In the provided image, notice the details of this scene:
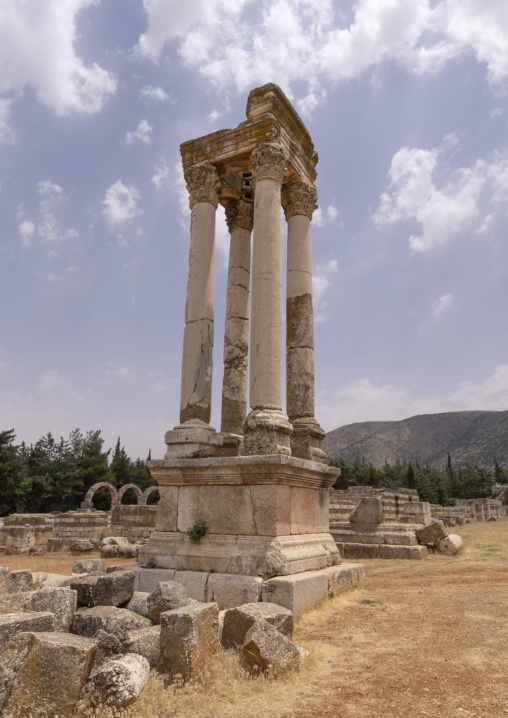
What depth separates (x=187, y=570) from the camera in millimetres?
7512

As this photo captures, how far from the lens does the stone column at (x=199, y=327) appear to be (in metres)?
8.55

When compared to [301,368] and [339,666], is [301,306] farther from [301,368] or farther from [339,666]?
[339,666]

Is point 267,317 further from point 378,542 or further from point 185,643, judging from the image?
point 378,542

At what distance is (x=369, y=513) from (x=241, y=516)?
10101 millimetres

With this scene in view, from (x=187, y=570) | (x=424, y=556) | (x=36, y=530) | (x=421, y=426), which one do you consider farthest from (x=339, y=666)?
(x=421, y=426)

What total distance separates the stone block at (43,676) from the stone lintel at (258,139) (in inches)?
348

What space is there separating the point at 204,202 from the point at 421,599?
321 inches

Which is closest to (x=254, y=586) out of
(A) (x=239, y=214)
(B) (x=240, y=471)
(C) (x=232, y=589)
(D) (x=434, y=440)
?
(C) (x=232, y=589)

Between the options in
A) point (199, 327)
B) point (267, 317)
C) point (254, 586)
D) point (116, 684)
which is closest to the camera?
point (116, 684)

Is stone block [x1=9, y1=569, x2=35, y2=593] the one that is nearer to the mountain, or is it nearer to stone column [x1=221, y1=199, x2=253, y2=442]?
stone column [x1=221, y1=199, x2=253, y2=442]

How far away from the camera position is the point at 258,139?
31.8 ft

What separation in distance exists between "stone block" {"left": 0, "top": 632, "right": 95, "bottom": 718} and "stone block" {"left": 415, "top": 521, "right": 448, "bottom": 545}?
13823mm

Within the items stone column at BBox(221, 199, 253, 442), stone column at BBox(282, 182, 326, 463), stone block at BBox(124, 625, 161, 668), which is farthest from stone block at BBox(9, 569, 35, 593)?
stone column at BBox(282, 182, 326, 463)

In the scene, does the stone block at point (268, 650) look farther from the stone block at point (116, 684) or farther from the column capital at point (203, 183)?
the column capital at point (203, 183)
